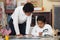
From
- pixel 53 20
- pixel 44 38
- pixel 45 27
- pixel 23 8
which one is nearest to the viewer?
pixel 44 38

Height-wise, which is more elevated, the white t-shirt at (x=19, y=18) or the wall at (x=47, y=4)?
the wall at (x=47, y=4)

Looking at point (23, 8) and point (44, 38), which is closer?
point (44, 38)

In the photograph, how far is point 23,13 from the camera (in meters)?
3.01

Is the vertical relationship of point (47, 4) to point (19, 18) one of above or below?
above

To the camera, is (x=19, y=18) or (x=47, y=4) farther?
(x=47, y=4)

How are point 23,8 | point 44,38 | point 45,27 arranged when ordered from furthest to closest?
point 45,27, point 23,8, point 44,38

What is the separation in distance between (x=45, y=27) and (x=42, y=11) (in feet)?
4.45

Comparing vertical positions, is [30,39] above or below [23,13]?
below

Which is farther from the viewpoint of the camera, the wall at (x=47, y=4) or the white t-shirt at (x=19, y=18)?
the wall at (x=47, y=4)

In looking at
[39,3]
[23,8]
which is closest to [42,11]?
[39,3]

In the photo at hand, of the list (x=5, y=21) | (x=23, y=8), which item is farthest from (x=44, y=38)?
(x=5, y=21)

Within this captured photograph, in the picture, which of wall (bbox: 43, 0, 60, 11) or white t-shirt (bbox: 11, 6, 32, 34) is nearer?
white t-shirt (bbox: 11, 6, 32, 34)

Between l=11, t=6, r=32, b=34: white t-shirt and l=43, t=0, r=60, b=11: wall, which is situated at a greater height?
l=43, t=0, r=60, b=11: wall

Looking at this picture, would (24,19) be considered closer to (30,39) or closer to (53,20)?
(30,39)
